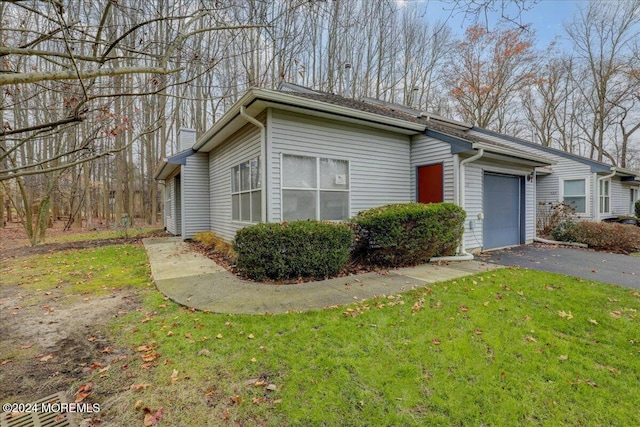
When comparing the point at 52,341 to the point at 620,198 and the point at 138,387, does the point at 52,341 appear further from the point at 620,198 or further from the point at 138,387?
the point at 620,198

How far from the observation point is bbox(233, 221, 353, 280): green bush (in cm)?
506

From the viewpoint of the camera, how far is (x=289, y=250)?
512cm

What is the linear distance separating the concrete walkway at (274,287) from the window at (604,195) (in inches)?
448

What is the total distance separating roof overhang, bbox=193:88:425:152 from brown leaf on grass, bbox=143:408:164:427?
483cm

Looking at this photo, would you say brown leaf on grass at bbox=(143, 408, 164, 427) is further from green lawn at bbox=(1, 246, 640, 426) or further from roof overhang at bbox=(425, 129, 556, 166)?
roof overhang at bbox=(425, 129, 556, 166)

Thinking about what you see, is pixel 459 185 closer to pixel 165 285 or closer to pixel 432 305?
pixel 432 305

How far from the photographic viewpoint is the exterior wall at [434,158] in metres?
7.25

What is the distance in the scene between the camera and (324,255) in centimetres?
533

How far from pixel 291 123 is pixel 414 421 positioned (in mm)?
5531

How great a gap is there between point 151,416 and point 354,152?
6223mm

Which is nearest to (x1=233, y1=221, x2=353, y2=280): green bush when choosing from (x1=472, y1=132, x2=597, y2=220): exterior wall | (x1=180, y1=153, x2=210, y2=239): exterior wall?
(x1=180, y1=153, x2=210, y2=239): exterior wall

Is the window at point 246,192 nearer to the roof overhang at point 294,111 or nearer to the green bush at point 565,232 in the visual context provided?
the roof overhang at point 294,111

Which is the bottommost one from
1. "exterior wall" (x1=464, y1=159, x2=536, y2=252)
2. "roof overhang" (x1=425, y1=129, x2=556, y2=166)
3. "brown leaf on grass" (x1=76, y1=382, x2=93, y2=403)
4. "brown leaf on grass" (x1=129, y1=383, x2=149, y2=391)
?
"brown leaf on grass" (x1=76, y1=382, x2=93, y2=403)

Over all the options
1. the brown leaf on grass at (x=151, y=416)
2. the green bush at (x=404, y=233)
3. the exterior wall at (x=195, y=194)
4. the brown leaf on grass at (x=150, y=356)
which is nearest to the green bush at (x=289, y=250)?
the green bush at (x=404, y=233)
